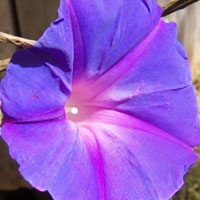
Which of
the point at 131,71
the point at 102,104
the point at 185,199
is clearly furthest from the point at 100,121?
the point at 185,199

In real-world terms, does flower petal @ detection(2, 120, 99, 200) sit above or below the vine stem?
below

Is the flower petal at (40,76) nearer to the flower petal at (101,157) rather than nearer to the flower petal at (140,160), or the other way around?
the flower petal at (101,157)

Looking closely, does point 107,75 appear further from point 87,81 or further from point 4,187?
point 4,187

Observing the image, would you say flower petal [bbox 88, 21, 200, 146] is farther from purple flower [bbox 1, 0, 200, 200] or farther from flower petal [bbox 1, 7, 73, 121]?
flower petal [bbox 1, 7, 73, 121]

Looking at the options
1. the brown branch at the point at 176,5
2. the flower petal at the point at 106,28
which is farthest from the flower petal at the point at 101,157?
the brown branch at the point at 176,5

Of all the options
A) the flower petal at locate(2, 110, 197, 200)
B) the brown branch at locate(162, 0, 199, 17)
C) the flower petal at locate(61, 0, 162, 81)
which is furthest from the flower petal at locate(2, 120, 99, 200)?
the brown branch at locate(162, 0, 199, 17)
